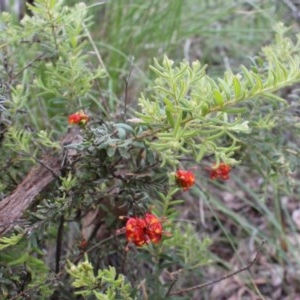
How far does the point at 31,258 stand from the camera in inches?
43.3

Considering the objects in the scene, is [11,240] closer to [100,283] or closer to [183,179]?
[100,283]

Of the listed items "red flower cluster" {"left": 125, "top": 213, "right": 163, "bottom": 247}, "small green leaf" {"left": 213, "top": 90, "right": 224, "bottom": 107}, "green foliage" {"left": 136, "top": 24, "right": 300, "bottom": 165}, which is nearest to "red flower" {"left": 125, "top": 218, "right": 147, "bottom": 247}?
"red flower cluster" {"left": 125, "top": 213, "right": 163, "bottom": 247}

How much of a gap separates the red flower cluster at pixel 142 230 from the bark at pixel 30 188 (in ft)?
0.60

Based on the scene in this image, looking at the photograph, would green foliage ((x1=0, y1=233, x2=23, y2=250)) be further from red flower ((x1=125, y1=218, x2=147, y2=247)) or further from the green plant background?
red flower ((x1=125, y1=218, x2=147, y2=247))

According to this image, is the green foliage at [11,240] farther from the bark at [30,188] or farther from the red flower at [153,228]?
the red flower at [153,228]

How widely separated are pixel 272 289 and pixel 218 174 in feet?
2.91

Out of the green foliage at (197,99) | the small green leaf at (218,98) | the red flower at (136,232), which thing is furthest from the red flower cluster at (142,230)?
the small green leaf at (218,98)

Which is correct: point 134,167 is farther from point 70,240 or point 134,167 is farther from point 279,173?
point 70,240

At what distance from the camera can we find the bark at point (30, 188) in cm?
106

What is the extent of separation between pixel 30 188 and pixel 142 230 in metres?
0.23

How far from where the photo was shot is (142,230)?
1.04 metres

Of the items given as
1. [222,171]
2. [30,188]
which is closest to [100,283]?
[30,188]

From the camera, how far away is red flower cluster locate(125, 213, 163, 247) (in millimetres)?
1037

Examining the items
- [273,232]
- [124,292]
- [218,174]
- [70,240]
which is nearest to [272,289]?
[273,232]
